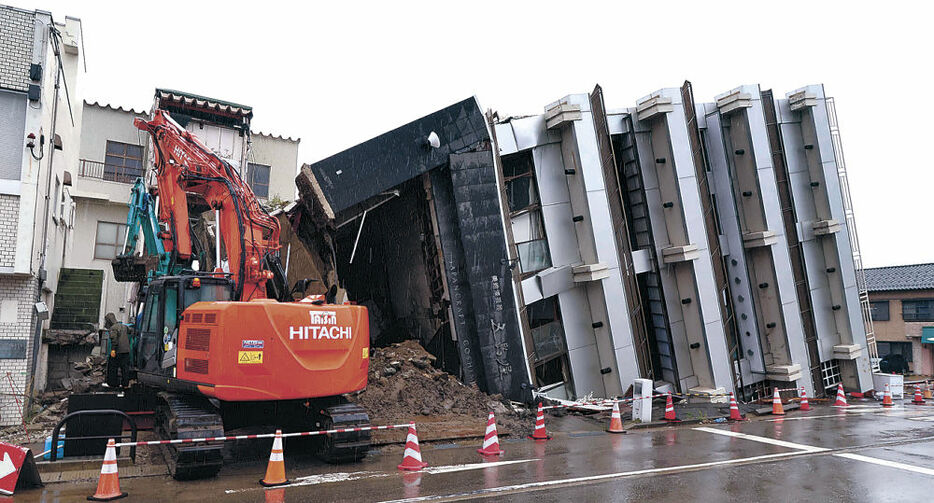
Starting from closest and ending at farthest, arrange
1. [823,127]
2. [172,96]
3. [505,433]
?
[505,433]
[823,127]
[172,96]

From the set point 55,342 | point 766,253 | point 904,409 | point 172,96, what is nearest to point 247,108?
point 172,96

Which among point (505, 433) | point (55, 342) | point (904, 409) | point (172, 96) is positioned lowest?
point (904, 409)

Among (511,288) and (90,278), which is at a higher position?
(90,278)

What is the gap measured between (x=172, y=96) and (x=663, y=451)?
74.5 ft

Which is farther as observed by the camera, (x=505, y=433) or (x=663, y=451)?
(x=505, y=433)

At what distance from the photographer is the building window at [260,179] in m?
27.3

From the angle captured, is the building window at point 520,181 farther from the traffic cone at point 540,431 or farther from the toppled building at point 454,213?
the traffic cone at point 540,431

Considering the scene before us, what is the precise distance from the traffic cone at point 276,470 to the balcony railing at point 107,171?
2000 centimetres

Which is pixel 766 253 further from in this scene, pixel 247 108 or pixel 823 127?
pixel 247 108

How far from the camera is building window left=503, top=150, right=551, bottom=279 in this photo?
1577 centimetres

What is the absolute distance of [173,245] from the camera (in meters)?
10.5

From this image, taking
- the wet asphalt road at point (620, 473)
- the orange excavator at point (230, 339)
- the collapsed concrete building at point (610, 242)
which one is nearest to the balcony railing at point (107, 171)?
the collapsed concrete building at point (610, 242)

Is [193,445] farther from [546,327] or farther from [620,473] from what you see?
[546,327]

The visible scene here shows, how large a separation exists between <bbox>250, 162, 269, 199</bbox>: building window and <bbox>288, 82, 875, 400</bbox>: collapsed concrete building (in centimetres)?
1172
